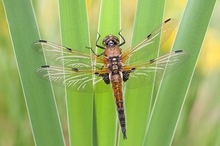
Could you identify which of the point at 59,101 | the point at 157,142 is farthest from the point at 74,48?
the point at 59,101

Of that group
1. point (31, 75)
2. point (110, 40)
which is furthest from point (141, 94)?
point (31, 75)

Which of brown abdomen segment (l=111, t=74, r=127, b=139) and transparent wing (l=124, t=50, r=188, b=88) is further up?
transparent wing (l=124, t=50, r=188, b=88)

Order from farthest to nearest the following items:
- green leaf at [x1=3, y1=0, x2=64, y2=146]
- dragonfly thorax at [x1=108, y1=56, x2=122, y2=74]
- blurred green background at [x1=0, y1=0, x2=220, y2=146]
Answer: blurred green background at [x1=0, y1=0, x2=220, y2=146] → dragonfly thorax at [x1=108, y1=56, x2=122, y2=74] → green leaf at [x1=3, y1=0, x2=64, y2=146]

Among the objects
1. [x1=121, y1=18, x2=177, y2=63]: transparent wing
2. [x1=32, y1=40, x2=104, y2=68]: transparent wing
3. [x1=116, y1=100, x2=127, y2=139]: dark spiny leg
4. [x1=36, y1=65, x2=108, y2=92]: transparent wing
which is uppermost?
[x1=121, y1=18, x2=177, y2=63]: transparent wing

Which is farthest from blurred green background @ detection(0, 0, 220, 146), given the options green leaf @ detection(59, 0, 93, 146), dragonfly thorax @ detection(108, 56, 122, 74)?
green leaf @ detection(59, 0, 93, 146)

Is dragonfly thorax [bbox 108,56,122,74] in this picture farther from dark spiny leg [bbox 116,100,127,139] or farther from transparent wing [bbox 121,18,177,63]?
dark spiny leg [bbox 116,100,127,139]

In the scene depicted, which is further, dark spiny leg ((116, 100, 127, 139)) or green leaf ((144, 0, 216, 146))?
dark spiny leg ((116, 100, 127, 139))

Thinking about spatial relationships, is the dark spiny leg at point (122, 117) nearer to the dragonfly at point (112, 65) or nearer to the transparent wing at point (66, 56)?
the dragonfly at point (112, 65)

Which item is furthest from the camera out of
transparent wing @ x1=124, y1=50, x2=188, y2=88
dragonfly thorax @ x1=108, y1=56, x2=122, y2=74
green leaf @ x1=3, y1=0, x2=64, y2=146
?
dragonfly thorax @ x1=108, y1=56, x2=122, y2=74

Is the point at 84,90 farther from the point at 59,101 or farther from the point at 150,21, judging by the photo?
the point at 59,101
